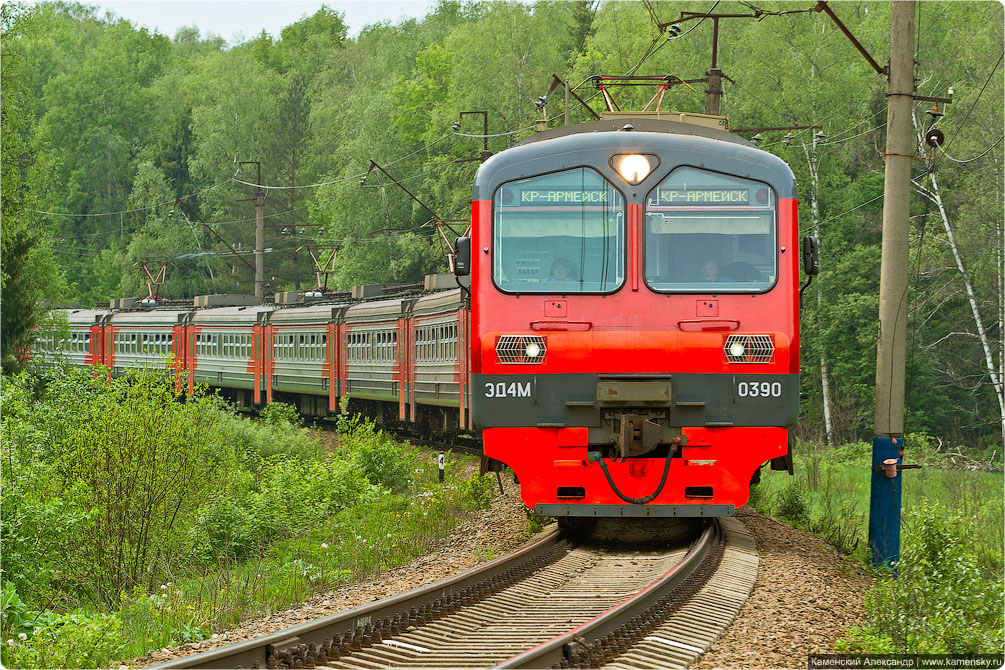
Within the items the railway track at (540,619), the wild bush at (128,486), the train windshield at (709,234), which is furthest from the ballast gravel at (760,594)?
the wild bush at (128,486)

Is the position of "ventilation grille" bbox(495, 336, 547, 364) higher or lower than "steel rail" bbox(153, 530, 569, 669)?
higher

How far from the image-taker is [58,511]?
10.6 meters

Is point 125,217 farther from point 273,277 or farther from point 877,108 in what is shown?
point 877,108

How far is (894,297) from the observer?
10.8 m

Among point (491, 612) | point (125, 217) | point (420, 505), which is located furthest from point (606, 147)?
point (125, 217)

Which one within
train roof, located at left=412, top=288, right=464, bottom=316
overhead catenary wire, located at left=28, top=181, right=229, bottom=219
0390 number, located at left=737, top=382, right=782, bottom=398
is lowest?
0390 number, located at left=737, top=382, right=782, bottom=398

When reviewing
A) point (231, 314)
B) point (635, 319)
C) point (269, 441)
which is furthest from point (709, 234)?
point (231, 314)

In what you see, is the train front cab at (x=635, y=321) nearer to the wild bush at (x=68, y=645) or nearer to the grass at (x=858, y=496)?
the grass at (x=858, y=496)

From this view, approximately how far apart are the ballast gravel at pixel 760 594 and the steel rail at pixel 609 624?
0.51 meters

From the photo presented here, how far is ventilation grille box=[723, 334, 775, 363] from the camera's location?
9.02 meters

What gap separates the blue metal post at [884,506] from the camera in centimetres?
1059

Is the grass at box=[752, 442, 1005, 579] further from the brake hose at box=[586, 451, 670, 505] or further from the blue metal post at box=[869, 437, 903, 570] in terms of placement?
the brake hose at box=[586, 451, 670, 505]

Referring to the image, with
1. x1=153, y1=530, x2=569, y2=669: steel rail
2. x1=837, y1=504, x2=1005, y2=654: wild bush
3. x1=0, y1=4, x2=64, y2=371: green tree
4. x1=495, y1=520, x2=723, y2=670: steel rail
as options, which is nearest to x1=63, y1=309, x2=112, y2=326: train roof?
x1=0, y1=4, x2=64, y2=371: green tree

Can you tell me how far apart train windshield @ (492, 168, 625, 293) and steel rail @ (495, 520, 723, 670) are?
7.89ft
